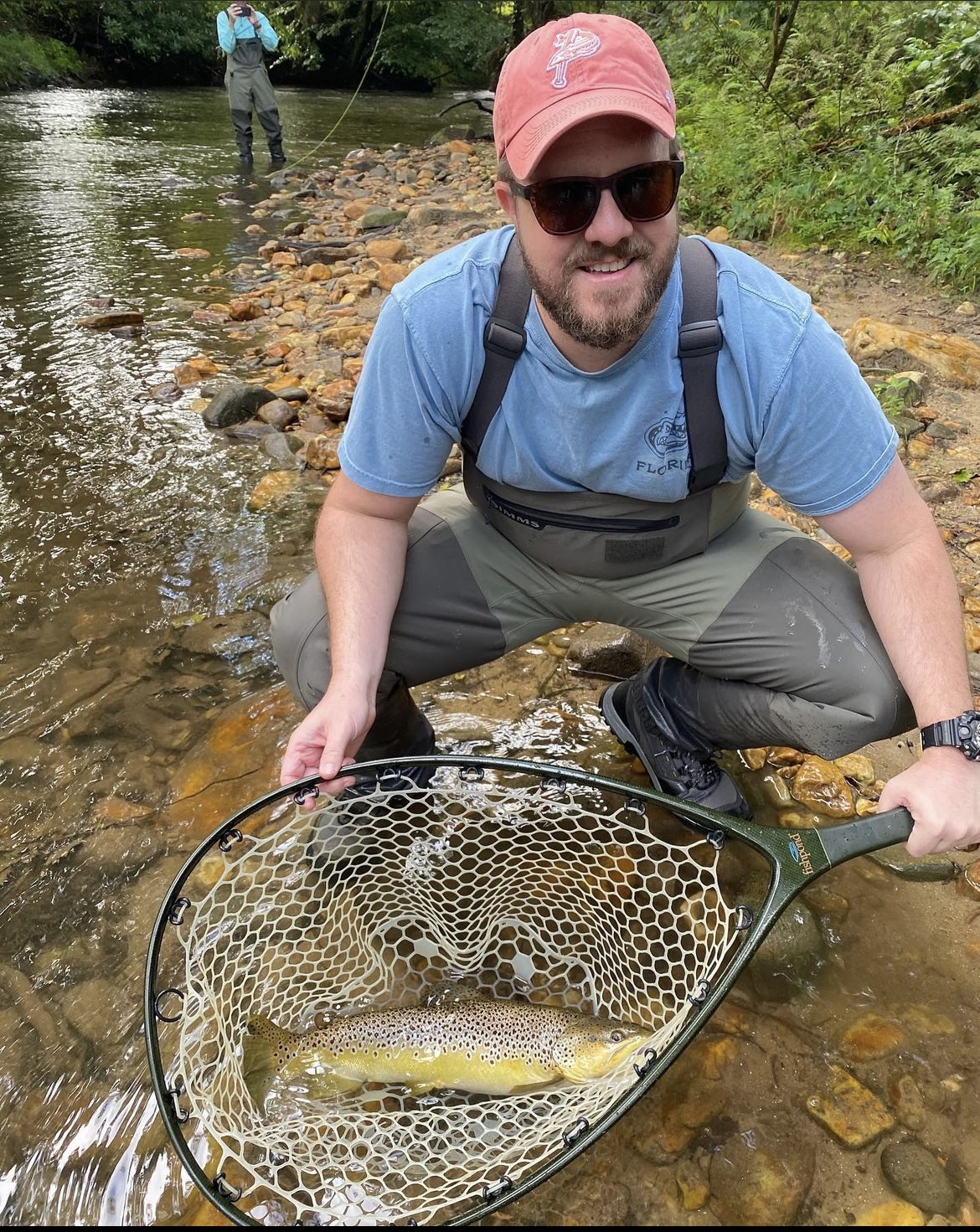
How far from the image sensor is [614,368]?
1.94 metres

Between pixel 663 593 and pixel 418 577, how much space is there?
0.67 metres

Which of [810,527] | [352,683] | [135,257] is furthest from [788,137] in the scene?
[352,683]

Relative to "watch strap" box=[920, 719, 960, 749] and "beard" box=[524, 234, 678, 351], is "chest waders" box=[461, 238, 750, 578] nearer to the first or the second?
"beard" box=[524, 234, 678, 351]

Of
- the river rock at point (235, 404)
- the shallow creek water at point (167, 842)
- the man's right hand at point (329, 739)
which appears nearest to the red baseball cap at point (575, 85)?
the man's right hand at point (329, 739)

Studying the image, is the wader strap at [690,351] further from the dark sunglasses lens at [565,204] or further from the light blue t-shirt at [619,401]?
the dark sunglasses lens at [565,204]

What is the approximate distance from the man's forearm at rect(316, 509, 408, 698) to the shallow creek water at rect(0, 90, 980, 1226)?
816 mm

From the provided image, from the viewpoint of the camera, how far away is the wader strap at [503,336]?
196 centimetres

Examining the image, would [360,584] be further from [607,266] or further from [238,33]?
[238,33]

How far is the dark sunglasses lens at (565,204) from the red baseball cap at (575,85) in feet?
0.20

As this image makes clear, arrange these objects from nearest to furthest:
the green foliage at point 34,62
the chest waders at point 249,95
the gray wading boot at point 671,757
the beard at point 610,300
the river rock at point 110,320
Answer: the beard at point 610,300 < the gray wading boot at point 671,757 < the river rock at point 110,320 < the chest waders at point 249,95 < the green foliage at point 34,62

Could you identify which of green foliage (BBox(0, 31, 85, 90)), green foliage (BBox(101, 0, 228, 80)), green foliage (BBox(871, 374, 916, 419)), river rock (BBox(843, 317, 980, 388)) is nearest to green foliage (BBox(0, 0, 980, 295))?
river rock (BBox(843, 317, 980, 388))

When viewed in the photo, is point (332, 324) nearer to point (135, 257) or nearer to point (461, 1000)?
point (135, 257)

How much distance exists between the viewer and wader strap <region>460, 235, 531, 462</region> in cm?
196

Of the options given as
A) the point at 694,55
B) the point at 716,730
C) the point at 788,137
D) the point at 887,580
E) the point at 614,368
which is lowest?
the point at 716,730
